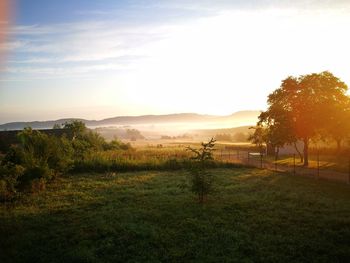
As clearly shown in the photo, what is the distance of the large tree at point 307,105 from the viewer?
33062mm

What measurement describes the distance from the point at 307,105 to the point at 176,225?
2463cm

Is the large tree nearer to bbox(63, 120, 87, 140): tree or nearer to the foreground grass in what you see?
the foreground grass

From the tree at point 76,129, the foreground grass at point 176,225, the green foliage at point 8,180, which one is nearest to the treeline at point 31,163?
the green foliage at point 8,180

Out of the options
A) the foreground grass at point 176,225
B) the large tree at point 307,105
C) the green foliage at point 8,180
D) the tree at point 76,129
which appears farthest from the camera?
the tree at point 76,129

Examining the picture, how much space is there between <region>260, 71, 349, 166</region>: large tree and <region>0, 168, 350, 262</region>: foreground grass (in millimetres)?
11865

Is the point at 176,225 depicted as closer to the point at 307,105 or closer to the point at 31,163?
the point at 31,163

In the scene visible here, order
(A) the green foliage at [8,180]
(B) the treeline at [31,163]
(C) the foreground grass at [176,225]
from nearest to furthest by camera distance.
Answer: (C) the foreground grass at [176,225] < (A) the green foliage at [8,180] < (B) the treeline at [31,163]

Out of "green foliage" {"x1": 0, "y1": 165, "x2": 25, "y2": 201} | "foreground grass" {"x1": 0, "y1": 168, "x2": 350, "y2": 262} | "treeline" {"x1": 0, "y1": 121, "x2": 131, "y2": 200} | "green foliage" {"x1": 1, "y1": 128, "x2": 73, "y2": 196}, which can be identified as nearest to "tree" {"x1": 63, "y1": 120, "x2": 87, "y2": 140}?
"treeline" {"x1": 0, "y1": 121, "x2": 131, "y2": 200}

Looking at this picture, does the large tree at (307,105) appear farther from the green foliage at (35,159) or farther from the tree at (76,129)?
the tree at (76,129)

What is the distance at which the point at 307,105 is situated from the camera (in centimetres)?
3375

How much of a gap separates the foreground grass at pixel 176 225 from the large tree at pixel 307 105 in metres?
11.9

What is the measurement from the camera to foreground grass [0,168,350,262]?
35.9 ft

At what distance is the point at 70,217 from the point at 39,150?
10.7 metres

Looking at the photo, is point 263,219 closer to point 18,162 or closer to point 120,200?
point 120,200
